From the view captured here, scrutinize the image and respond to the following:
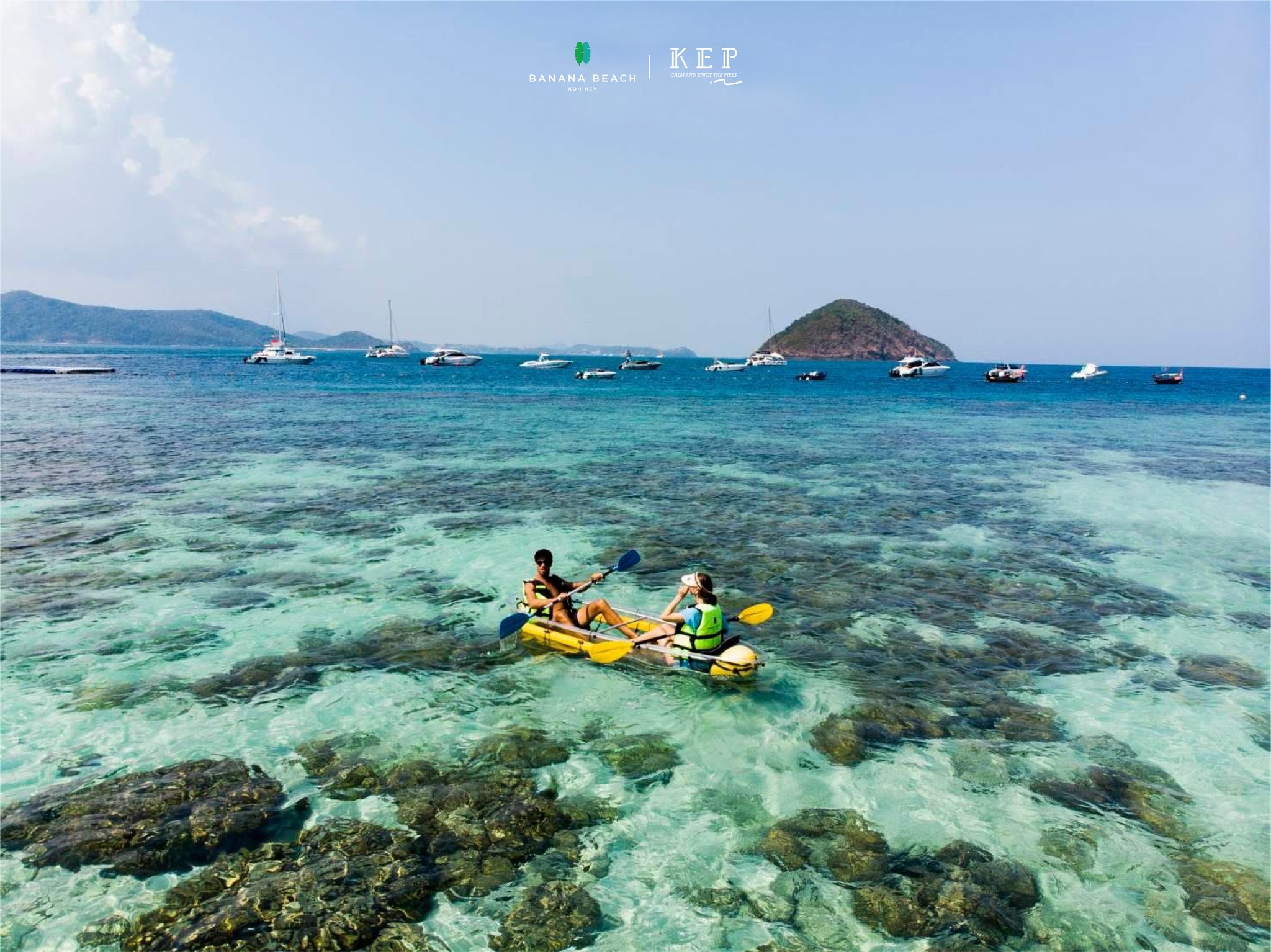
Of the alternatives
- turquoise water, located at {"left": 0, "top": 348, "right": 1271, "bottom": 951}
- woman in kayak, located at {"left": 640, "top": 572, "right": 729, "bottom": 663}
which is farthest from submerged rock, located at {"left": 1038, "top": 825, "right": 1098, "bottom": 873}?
woman in kayak, located at {"left": 640, "top": 572, "right": 729, "bottom": 663}

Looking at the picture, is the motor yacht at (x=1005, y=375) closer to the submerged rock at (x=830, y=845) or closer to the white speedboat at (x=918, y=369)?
the white speedboat at (x=918, y=369)

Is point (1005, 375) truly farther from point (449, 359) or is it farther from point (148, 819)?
point (148, 819)

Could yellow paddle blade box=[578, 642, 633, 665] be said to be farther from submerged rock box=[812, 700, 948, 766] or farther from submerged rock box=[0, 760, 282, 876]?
submerged rock box=[0, 760, 282, 876]

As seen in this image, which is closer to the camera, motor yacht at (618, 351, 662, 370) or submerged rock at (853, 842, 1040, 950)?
submerged rock at (853, 842, 1040, 950)

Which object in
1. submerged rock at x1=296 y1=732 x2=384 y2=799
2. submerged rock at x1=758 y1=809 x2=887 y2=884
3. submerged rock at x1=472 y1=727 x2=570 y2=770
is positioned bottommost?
submerged rock at x1=758 y1=809 x2=887 y2=884

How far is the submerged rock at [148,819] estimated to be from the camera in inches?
307

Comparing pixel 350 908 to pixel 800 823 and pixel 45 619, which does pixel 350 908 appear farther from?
pixel 45 619

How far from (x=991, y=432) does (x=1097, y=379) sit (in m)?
127

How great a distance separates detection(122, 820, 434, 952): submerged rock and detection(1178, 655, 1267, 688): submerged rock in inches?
551

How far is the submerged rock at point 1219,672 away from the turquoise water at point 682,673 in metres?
0.28

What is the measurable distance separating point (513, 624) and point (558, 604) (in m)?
0.97

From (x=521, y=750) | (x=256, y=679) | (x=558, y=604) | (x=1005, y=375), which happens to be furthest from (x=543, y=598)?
(x=1005, y=375)

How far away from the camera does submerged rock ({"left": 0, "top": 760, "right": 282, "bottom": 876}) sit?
7801mm

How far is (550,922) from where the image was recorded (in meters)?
7.20
